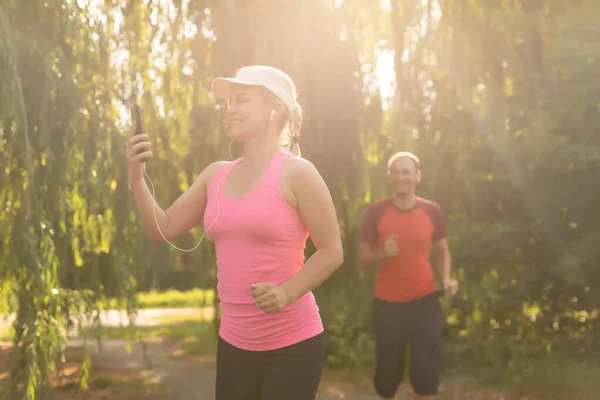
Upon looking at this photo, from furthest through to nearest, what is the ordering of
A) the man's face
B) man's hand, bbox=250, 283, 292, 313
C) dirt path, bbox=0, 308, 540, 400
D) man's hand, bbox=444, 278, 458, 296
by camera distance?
dirt path, bbox=0, 308, 540, 400 < the man's face < man's hand, bbox=444, 278, 458, 296 < man's hand, bbox=250, 283, 292, 313

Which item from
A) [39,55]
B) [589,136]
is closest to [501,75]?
[589,136]

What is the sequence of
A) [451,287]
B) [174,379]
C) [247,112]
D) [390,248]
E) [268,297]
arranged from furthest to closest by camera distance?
[174,379] → [451,287] → [390,248] → [247,112] → [268,297]

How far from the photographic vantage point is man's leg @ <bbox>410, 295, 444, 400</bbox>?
5.23m

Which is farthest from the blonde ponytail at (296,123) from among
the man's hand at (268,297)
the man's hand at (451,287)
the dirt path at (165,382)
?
the dirt path at (165,382)

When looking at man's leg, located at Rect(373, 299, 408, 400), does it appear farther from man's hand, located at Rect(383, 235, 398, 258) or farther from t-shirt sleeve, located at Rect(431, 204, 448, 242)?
t-shirt sleeve, located at Rect(431, 204, 448, 242)

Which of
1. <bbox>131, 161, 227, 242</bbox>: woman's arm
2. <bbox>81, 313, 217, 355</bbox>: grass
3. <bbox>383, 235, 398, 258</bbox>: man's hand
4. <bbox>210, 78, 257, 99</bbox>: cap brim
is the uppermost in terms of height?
<bbox>210, 78, 257, 99</bbox>: cap brim

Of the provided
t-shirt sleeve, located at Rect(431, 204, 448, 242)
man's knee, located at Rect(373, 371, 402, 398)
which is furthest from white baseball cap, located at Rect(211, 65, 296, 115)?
man's knee, located at Rect(373, 371, 402, 398)

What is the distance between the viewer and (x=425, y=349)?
17.2ft

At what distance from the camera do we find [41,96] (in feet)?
17.4

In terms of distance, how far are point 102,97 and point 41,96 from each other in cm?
97

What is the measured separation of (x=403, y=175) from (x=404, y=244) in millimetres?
445

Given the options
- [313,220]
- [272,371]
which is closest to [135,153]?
[313,220]

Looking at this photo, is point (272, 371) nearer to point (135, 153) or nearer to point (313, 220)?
point (313, 220)

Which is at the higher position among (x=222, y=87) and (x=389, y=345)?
(x=222, y=87)
